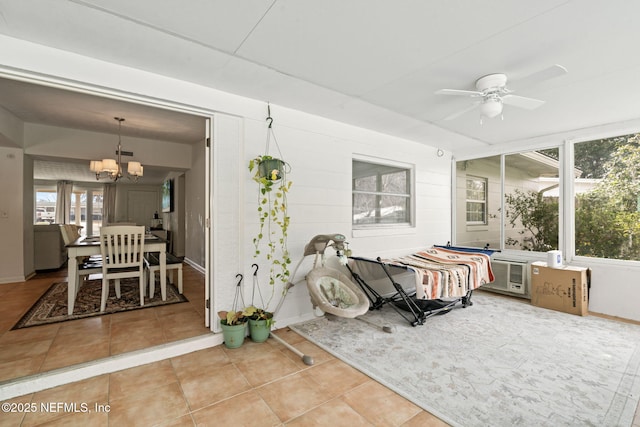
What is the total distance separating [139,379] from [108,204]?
30.9 feet

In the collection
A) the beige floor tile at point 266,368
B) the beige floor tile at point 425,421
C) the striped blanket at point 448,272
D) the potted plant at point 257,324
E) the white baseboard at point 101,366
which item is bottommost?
the beige floor tile at point 425,421

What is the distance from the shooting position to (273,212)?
10.1ft

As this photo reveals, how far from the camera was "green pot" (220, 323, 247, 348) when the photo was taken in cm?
265

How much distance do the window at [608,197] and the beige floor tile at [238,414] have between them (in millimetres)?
4568

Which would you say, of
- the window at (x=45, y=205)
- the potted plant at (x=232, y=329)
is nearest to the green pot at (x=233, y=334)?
the potted plant at (x=232, y=329)

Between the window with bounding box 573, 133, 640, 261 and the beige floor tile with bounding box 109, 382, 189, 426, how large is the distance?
5057 millimetres

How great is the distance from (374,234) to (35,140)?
5.42 m

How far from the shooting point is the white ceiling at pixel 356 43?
1.68m

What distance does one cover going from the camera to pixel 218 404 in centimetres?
191

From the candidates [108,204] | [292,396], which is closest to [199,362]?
[292,396]

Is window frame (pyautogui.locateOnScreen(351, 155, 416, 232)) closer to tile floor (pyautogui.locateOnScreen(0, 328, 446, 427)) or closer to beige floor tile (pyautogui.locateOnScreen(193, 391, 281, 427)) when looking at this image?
tile floor (pyautogui.locateOnScreen(0, 328, 446, 427))

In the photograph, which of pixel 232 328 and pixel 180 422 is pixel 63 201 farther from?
pixel 180 422

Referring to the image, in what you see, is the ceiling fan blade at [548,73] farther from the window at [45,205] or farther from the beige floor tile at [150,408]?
the window at [45,205]

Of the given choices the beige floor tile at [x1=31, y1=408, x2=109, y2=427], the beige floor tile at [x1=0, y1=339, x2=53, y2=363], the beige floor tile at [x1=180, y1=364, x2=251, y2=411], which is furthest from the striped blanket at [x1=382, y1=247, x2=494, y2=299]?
the beige floor tile at [x1=0, y1=339, x2=53, y2=363]
